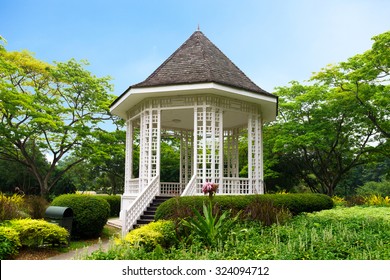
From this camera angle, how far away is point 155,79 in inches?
524

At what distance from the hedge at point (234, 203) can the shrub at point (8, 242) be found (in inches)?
137

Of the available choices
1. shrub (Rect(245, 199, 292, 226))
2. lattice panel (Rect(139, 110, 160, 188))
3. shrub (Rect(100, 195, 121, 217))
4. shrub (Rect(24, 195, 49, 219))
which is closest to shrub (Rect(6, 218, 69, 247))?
shrub (Rect(24, 195, 49, 219))

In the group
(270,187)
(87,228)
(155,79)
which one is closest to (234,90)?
(155,79)

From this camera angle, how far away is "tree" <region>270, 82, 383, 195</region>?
22250mm

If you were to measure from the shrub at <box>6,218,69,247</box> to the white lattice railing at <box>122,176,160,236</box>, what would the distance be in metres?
2.09

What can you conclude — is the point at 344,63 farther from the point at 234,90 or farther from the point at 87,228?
the point at 87,228

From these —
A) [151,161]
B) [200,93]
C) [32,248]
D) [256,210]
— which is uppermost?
Result: [200,93]

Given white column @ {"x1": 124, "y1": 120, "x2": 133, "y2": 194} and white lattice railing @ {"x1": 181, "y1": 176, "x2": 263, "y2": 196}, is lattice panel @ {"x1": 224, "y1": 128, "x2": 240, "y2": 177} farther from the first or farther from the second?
white column @ {"x1": 124, "y1": 120, "x2": 133, "y2": 194}

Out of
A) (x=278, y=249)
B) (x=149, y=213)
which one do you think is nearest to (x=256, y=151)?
(x=149, y=213)

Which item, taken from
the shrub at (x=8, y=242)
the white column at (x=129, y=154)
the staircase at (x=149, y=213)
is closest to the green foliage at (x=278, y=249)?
the shrub at (x=8, y=242)

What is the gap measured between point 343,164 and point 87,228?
20701mm

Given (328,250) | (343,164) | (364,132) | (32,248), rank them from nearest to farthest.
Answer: (328,250) < (32,248) < (364,132) < (343,164)

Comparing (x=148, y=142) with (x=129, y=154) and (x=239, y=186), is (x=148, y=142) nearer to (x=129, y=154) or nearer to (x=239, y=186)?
(x=129, y=154)

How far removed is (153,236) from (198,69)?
753cm
